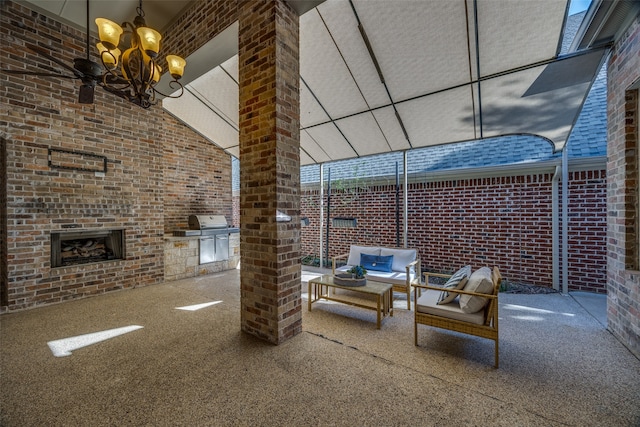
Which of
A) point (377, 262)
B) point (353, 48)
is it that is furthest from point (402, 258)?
point (353, 48)

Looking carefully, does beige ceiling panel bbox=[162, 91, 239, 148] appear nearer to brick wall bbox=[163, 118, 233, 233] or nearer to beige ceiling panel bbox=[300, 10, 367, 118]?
brick wall bbox=[163, 118, 233, 233]

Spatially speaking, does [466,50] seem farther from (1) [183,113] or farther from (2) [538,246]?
(1) [183,113]

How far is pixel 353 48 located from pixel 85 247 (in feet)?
16.4

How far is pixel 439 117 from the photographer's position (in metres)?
4.07

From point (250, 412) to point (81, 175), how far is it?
14.2ft

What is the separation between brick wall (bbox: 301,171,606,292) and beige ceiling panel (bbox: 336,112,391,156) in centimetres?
116

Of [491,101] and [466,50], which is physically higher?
[466,50]

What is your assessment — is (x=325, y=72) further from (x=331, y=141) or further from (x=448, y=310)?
(x=448, y=310)

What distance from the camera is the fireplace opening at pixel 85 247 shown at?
3.93 m

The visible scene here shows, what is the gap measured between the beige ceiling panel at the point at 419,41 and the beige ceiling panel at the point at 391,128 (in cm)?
57

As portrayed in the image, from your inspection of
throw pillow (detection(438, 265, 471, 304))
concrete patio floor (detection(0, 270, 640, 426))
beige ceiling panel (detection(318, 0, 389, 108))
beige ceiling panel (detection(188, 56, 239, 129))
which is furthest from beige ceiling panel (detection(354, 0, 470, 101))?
concrete patio floor (detection(0, 270, 640, 426))

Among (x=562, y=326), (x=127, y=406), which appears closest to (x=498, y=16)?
(x=562, y=326)

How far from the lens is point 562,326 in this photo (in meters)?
3.02

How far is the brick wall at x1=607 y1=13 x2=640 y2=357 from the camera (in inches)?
95.0
